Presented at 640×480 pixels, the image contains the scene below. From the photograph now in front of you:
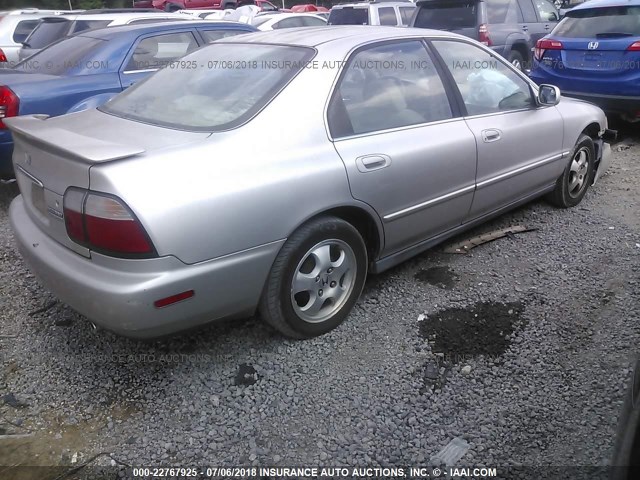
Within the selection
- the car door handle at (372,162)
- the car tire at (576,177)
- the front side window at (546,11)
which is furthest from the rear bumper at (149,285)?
the front side window at (546,11)

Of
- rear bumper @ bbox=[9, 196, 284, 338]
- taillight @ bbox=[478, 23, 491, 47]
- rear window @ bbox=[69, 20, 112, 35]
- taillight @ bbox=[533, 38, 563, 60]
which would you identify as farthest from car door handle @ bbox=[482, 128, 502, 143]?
taillight @ bbox=[478, 23, 491, 47]

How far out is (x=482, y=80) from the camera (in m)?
3.89

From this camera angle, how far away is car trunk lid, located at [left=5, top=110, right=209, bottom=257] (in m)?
2.39

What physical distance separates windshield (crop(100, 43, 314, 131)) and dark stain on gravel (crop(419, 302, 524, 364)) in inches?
60.5

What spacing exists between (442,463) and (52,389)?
1.85 meters

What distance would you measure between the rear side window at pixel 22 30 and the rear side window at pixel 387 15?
6.61m

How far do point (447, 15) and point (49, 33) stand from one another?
6.27 meters

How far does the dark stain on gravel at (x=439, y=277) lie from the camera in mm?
3602

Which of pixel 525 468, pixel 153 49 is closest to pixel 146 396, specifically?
pixel 525 468

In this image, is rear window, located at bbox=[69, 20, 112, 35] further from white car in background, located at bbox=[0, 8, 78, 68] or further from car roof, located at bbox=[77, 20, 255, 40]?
white car in background, located at bbox=[0, 8, 78, 68]

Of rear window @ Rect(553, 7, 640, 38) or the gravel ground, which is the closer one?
the gravel ground

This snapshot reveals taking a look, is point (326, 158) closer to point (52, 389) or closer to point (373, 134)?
point (373, 134)

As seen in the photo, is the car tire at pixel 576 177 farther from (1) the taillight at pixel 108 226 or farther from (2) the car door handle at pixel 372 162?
(1) the taillight at pixel 108 226

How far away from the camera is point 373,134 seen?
307 cm
